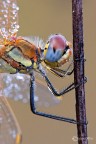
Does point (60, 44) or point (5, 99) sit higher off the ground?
point (60, 44)

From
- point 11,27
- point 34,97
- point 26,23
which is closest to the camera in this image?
point 11,27

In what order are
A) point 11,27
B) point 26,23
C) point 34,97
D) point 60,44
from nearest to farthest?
point 60,44 < point 11,27 < point 34,97 < point 26,23

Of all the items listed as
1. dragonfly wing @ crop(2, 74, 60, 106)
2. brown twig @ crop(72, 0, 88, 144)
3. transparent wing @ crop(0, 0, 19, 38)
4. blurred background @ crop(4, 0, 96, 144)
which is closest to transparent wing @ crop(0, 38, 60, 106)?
dragonfly wing @ crop(2, 74, 60, 106)

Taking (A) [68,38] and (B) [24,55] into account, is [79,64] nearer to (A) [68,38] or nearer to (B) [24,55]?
(B) [24,55]

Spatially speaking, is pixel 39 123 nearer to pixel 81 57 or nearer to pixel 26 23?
pixel 26 23

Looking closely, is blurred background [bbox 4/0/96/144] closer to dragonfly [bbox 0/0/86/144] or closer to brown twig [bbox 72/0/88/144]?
dragonfly [bbox 0/0/86/144]

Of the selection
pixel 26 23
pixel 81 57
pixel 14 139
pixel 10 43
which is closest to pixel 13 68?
pixel 10 43

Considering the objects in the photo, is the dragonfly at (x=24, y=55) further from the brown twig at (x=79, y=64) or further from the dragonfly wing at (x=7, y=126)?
the brown twig at (x=79, y=64)

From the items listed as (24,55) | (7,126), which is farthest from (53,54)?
(7,126)
